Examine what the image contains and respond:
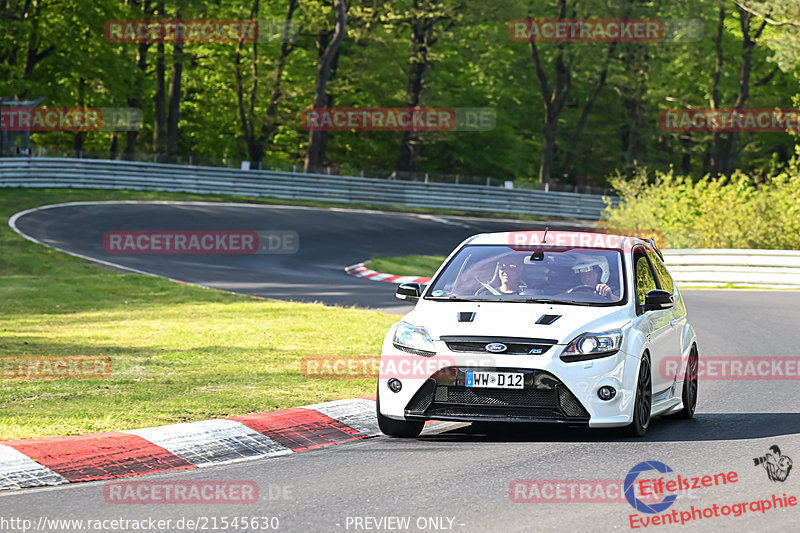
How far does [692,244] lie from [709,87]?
4726 cm

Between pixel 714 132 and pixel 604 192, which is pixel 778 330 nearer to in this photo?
pixel 604 192

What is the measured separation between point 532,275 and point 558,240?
0.51 m

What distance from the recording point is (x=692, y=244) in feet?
108

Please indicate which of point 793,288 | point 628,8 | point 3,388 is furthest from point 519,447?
point 628,8

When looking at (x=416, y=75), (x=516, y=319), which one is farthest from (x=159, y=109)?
(x=516, y=319)

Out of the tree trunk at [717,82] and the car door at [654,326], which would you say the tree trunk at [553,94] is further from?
the car door at [654,326]

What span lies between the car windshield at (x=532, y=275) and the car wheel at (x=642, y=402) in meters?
0.62

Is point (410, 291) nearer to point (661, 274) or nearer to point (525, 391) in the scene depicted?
point (525, 391)

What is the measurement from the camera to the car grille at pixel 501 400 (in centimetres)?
872

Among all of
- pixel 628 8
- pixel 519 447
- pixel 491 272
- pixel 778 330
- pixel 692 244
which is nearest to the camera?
pixel 519 447

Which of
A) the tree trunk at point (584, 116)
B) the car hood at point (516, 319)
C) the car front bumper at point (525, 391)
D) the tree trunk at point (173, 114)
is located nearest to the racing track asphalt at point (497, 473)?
the car front bumper at point (525, 391)

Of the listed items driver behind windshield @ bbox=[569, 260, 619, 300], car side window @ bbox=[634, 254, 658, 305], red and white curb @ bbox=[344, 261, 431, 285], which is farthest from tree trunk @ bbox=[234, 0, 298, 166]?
driver behind windshield @ bbox=[569, 260, 619, 300]

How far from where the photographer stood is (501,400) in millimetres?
8773

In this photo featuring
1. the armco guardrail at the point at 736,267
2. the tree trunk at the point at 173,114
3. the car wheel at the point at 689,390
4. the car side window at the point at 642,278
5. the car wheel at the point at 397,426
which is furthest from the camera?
the tree trunk at the point at 173,114
